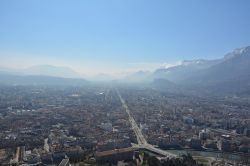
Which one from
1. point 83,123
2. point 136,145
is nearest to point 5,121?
point 83,123

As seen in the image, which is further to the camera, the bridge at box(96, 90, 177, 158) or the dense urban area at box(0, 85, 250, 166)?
the bridge at box(96, 90, 177, 158)

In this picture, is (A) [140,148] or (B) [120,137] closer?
(A) [140,148]

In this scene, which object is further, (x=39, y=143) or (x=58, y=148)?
(x=39, y=143)

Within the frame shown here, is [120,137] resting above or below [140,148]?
above

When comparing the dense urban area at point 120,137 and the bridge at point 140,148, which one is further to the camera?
the bridge at point 140,148

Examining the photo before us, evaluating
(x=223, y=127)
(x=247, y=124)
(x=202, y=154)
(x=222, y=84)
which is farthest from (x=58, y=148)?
(x=222, y=84)

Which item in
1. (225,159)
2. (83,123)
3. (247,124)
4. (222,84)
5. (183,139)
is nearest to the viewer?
(225,159)

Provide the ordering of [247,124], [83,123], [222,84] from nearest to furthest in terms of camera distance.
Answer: [83,123] → [247,124] → [222,84]

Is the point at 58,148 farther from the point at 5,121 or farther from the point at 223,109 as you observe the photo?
the point at 223,109

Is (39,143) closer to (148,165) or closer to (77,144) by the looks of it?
(77,144)
